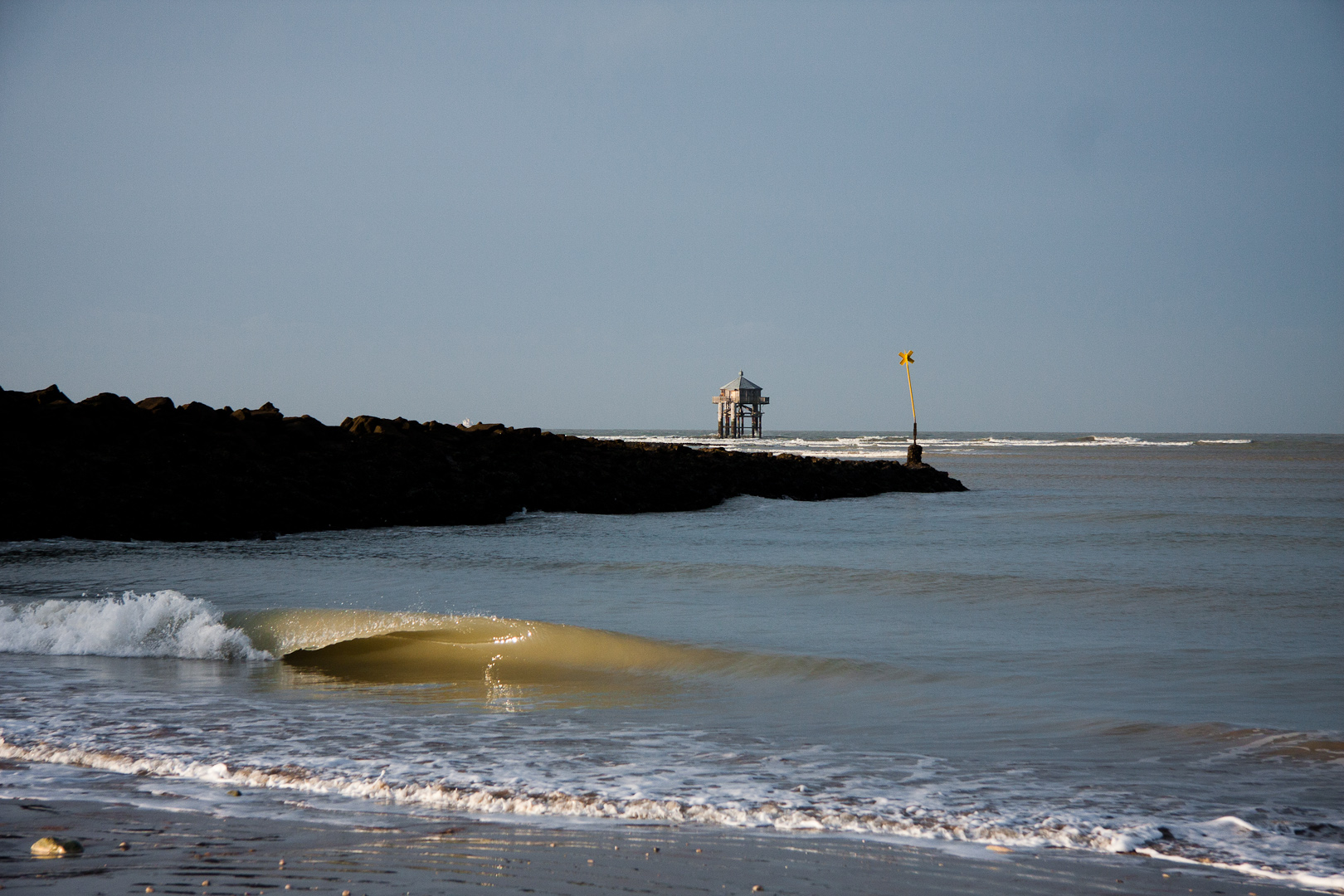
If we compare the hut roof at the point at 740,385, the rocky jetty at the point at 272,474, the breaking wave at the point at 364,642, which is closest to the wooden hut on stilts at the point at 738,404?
the hut roof at the point at 740,385

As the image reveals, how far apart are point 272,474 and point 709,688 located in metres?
11.8

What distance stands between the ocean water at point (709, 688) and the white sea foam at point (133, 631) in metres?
0.02

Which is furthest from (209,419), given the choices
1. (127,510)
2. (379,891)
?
(379,891)

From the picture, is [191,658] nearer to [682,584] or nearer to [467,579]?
[467,579]

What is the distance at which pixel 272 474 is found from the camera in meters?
15.6

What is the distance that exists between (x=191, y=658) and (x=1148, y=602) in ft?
28.5

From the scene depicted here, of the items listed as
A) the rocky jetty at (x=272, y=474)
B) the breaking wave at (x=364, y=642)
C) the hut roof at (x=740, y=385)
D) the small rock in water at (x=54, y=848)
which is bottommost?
the breaking wave at (x=364, y=642)

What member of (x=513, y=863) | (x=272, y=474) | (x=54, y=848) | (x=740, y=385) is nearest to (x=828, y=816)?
(x=513, y=863)

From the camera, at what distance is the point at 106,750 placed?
14.7 feet

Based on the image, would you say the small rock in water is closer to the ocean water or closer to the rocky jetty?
the ocean water

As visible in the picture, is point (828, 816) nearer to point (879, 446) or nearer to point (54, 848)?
point (54, 848)

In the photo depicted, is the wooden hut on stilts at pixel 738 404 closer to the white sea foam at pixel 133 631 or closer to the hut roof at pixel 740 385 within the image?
the hut roof at pixel 740 385

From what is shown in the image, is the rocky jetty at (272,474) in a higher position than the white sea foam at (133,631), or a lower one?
higher

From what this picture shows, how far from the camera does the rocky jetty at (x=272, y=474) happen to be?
13203 millimetres
